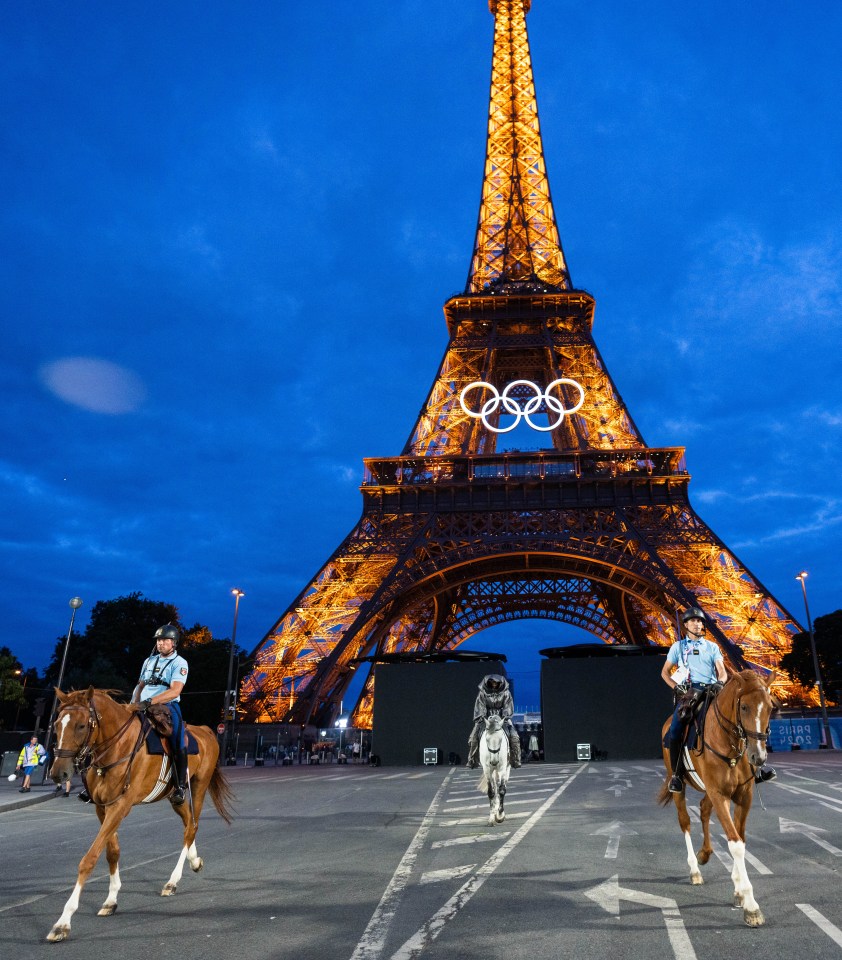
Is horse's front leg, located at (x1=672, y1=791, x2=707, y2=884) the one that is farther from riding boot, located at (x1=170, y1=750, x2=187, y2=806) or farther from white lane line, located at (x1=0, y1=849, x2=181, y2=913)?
white lane line, located at (x1=0, y1=849, x2=181, y2=913)

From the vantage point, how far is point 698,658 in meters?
7.62

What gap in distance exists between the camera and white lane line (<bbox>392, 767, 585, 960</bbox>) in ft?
16.9

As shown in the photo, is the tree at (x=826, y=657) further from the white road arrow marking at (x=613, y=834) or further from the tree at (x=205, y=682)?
the white road arrow marking at (x=613, y=834)

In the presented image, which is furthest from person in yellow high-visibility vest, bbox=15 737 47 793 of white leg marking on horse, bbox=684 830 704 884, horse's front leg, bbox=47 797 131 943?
white leg marking on horse, bbox=684 830 704 884

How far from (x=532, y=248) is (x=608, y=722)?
A: 37677 mm

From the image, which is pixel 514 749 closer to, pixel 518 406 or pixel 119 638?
pixel 518 406

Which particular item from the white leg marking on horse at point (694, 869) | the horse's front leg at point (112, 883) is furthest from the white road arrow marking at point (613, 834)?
the horse's front leg at point (112, 883)

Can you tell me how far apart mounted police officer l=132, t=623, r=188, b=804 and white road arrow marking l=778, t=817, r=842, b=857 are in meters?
7.77

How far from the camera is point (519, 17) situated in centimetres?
7025

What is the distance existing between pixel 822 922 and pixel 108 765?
6.18 meters

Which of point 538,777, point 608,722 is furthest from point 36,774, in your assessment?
point 608,722

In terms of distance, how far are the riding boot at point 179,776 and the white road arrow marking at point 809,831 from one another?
25.4 feet

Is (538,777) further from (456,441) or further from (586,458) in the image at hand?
(456,441)

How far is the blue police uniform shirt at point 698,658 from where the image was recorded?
24.8ft
